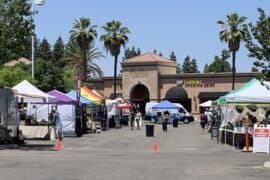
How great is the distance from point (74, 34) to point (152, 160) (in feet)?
207

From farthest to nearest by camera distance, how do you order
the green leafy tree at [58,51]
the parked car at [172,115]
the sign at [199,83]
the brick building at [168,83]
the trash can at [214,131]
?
the green leafy tree at [58,51]
the sign at [199,83]
the brick building at [168,83]
the parked car at [172,115]
the trash can at [214,131]

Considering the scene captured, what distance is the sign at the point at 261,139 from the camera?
91.8 feet

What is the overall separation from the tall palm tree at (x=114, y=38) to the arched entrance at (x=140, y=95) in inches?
427

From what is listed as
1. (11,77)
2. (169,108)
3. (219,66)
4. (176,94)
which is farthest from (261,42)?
(219,66)

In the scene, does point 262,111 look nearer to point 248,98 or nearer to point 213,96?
point 248,98

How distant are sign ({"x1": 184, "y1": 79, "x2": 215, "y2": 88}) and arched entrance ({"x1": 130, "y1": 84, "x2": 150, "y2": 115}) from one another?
609 cm

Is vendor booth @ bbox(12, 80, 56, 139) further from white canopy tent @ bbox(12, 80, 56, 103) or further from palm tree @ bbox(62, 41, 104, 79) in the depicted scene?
palm tree @ bbox(62, 41, 104, 79)

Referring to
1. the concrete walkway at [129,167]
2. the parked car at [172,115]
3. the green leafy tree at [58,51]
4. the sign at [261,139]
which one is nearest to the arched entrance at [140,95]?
the parked car at [172,115]

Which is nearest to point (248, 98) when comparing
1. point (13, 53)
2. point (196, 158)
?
point (196, 158)

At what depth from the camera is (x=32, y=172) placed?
59.1 feet

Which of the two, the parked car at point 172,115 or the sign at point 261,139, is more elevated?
the parked car at point 172,115

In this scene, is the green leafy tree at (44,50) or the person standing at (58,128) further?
the green leafy tree at (44,50)

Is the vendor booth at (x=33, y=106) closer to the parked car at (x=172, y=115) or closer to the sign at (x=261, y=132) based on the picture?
the sign at (x=261, y=132)

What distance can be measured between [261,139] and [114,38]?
59.4 meters
